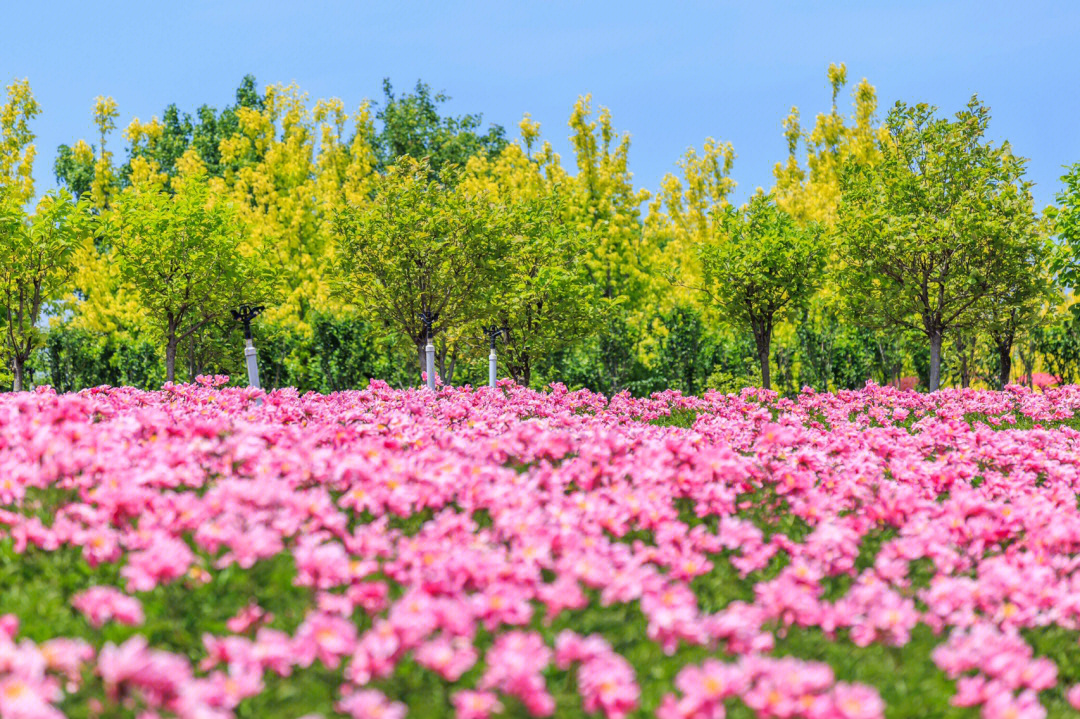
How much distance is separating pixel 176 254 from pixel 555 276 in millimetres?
7769

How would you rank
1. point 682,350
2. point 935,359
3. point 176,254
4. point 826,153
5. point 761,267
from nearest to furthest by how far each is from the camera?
point 176,254
point 935,359
point 761,267
point 682,350
point 826,153

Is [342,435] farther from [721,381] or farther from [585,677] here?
[721,381]

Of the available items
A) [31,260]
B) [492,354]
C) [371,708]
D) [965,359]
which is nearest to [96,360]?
[31,260]

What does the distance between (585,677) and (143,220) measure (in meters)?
16.1

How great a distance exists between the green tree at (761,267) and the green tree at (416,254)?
5.61 metres

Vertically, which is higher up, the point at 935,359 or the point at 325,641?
the point at 935,359

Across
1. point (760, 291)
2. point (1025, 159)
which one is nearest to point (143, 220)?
point (760, 291)

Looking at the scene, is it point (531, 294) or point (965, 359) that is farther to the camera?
point (965, 359)

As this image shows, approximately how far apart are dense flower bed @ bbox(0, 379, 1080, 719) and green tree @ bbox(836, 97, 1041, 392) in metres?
12.7

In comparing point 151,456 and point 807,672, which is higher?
point 151,456

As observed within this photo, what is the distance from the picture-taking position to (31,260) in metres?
14.9

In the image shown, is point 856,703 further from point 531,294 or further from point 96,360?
point 96,360

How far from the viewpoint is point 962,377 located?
2212 centimetres

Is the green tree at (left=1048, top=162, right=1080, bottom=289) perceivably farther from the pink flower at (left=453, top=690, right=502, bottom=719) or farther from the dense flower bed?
the pink flower at (left=453, top=690, right=502, bottom=719)
